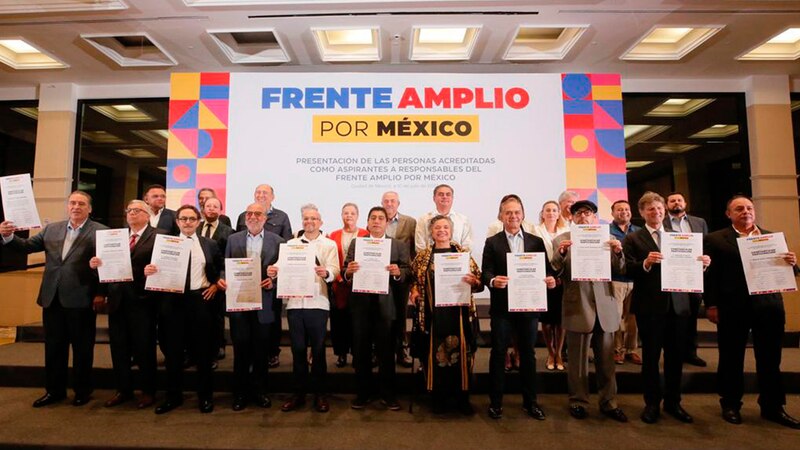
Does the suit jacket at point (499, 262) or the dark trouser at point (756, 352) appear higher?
the suit jacket at point (499, 262)

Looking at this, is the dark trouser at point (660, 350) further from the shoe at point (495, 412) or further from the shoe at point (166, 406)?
the shoe at point (166, 406)

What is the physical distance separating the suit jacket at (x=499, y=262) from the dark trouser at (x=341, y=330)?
4.04 ft

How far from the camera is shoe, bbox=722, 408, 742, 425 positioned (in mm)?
2805

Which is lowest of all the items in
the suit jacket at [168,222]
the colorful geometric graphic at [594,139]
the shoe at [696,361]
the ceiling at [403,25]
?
the shoe at [696,361]

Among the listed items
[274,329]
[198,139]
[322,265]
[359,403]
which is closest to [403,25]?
[198,139]

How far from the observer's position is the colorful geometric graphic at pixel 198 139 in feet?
17.4

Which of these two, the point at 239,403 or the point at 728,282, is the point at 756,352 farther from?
the point at 239,403

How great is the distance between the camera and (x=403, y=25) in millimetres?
4934

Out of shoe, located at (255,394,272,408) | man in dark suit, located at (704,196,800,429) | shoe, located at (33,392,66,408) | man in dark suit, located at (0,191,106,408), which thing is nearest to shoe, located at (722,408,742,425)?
man in dark suit, located at (704,196,800,429)

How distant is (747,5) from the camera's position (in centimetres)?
452

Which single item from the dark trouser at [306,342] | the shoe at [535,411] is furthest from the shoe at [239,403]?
the shoe at [535,411]

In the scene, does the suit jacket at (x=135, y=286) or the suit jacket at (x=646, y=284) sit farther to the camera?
the suit jacket at (x=135, y=286)

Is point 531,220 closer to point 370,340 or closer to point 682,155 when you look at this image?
point 370,340

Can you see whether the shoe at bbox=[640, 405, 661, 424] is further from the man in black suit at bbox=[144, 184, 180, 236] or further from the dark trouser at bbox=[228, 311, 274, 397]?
the man in black suit at bbox=[144, 184, 180, 236]
